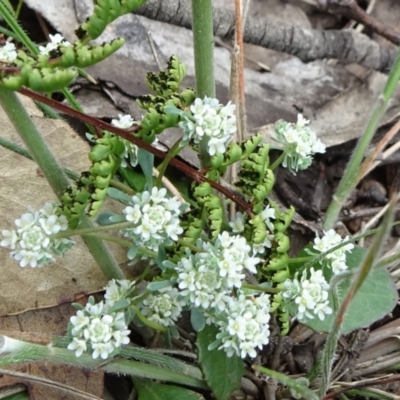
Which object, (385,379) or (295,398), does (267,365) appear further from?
(385,379)

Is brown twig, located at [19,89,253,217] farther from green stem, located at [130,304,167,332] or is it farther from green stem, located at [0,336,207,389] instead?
green stem, located at [0,336,207,389]

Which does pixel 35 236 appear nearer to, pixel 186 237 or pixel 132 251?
pixel 132 251

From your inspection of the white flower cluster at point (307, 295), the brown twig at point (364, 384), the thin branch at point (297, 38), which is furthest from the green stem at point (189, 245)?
the thin branch at point (297, 38)

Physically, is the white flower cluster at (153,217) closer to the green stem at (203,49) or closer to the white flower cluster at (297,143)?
the green stem at (203,49)

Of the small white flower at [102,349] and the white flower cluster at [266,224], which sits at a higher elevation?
the white flower cluster at [266,224]

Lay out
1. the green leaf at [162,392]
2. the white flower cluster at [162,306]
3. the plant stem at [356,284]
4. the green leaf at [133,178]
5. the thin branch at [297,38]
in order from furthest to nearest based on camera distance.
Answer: the thin branch at [297,38] < the green leaf at [133,178] < the green leaf at [162,392] < the white flower cluster at [162,306] < the plant stem at [356,284]

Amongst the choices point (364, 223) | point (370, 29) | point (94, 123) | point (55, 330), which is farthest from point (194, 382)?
point (370, 29)

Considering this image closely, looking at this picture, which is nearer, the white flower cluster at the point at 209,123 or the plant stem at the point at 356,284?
the plant stem at the point at 356,284
